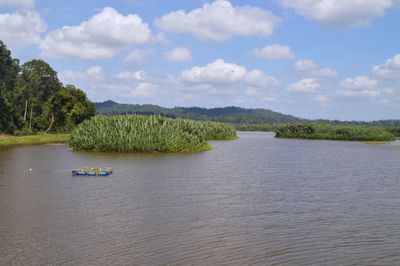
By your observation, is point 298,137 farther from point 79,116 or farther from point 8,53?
point 8,53

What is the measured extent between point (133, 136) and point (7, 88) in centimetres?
4945

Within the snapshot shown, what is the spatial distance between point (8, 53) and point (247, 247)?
80.7 m

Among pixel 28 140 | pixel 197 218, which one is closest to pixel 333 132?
pixel 28 140

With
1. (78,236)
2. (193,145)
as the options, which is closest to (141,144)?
(193,145)

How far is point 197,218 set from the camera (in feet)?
57.5

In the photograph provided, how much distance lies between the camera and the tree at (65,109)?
83.7 m

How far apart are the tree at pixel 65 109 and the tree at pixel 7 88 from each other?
24.8 ft

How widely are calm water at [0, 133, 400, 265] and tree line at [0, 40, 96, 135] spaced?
5422 centimetres

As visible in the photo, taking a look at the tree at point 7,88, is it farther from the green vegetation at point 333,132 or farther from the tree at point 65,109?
the green vegetation at point 333,132

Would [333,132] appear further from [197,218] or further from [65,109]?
[197,218]

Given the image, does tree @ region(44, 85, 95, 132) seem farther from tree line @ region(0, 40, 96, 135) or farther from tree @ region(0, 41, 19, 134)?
tree @ region(0, 41, 19, 134)

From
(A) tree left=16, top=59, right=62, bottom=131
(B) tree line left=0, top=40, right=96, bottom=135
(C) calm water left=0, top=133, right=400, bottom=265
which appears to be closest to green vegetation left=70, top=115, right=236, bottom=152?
(C) calm water left=0, top=133, right=400, bottom=265

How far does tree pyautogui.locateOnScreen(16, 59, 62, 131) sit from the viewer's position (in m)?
85.6

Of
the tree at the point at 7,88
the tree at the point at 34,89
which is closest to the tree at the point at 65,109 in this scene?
the tree at the point at 34,89
